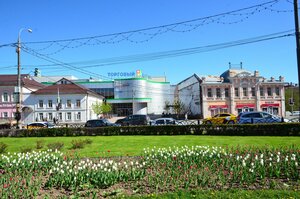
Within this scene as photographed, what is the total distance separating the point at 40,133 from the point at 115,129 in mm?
7536

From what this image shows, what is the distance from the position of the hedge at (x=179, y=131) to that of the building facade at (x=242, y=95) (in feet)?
112

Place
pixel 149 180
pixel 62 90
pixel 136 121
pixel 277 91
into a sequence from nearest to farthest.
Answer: pixel 149 180, pixel 136 121, pixel 277 91, pixel 62 90

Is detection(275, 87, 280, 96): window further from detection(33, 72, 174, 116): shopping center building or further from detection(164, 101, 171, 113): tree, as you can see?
detection(33, 72, 174, 116): shopping center building

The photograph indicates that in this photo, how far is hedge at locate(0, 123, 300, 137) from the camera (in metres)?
23.4

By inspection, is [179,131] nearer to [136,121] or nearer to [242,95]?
[136,121]

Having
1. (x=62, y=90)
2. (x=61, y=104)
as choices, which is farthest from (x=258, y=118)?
(x=62, y=90)

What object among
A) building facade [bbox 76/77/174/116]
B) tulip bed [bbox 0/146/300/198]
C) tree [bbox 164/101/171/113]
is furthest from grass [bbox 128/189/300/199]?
tree [bbox 164/101/171/113]

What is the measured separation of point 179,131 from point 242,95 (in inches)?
1477

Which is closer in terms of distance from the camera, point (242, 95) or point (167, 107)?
point (242, 95)

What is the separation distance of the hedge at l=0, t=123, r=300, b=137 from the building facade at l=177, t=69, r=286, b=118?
3421cm

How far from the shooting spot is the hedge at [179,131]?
23.4m

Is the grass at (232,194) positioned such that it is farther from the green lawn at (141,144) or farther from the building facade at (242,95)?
the building facade at (242,95)

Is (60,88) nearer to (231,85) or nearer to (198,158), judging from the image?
(231,85)

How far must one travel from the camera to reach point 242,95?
198 ft
